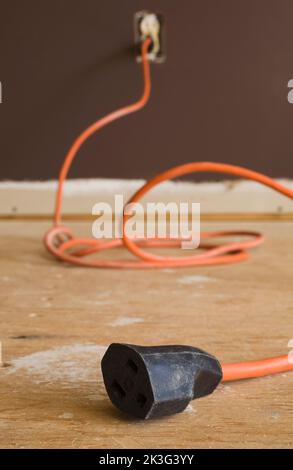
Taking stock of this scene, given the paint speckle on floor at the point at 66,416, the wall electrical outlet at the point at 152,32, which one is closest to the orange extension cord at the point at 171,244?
the wall electrical outlet at the point at 152,32

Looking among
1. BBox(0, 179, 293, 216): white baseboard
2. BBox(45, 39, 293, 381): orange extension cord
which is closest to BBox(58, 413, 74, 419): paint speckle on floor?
BBox(45, 39, 293, 381): orange extension cord

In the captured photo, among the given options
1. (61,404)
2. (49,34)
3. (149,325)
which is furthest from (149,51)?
(61,404)

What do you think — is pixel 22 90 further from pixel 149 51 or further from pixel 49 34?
pixel 149 51

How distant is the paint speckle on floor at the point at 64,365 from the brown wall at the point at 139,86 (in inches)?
37.5

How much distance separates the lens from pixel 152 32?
58.4 inches

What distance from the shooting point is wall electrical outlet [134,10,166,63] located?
1.48 m

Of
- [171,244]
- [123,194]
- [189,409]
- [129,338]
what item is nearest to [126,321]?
[129,338]

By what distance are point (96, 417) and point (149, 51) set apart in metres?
1.20

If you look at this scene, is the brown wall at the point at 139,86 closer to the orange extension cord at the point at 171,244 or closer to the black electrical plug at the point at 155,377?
the orange extension cord at the point at 171,244

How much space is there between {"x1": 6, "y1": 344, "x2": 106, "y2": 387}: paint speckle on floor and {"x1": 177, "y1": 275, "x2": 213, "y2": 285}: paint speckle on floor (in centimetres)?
35

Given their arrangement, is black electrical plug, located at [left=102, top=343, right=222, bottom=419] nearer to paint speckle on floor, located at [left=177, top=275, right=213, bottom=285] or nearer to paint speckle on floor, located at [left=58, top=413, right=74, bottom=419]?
paint speckle on floor, located at [left=58, top=413, right=74, bottom=419]
